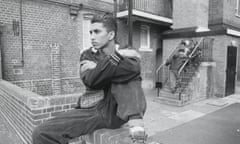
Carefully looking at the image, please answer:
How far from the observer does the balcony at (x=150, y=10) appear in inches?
343

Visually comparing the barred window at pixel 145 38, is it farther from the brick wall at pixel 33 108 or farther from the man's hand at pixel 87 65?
the man's hand at pixel 87 65

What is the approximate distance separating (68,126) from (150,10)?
926cm

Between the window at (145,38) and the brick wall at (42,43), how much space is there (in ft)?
10.9

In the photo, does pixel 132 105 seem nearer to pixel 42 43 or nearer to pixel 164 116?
pixel 164 116

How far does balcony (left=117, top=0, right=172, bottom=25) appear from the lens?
8.70 meters

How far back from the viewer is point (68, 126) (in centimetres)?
164

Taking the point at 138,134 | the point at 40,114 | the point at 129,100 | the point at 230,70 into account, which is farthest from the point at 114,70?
the point at 230,70

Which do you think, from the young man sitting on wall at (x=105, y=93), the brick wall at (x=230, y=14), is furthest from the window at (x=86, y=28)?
the brick wall at (x=230, y=14)

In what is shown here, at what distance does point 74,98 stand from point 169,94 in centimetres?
507

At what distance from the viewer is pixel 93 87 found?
1586mm

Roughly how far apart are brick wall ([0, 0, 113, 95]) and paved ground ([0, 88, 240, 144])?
2.34 m

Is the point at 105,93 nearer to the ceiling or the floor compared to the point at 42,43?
nearer to the floor

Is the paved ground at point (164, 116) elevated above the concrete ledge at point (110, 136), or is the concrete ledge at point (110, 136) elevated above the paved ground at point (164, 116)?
the concrete ledge at point (110, 136)

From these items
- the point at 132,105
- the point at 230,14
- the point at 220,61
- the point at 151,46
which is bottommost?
the point at 132,105
